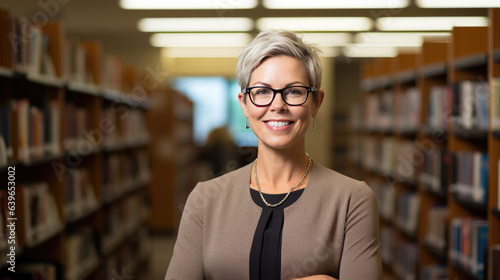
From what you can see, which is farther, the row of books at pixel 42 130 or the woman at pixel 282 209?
the row of books at pixel 42 130

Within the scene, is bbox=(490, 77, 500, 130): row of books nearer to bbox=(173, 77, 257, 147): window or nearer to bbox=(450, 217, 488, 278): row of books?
bbox=(450, 217, 488, 278): row of books

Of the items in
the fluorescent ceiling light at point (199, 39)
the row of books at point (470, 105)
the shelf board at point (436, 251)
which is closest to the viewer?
the row of books at point (470, 105)

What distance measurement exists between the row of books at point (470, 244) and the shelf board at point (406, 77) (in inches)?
65.0

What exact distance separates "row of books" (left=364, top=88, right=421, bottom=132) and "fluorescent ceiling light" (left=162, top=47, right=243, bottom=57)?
16.5 ft

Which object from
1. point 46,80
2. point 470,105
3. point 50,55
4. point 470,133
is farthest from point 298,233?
point 50,55

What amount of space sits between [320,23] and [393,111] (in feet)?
11.1

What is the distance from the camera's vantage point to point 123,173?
5438mm

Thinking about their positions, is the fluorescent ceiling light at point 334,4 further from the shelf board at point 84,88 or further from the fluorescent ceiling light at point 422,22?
the shelf board at point 84,88

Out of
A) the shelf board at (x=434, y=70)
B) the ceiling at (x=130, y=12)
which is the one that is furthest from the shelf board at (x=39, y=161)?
the ceiling at (x=130, y=12)

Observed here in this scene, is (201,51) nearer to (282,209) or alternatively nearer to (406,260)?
(406,260)

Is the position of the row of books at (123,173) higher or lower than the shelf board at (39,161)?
lower

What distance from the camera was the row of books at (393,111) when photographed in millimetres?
4714

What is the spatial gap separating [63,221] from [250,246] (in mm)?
2252

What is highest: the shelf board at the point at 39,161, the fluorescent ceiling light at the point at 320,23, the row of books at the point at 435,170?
Result: the fluorescent ceiling light at the point at 320,23
